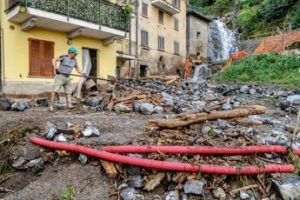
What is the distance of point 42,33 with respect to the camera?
49.7 ft

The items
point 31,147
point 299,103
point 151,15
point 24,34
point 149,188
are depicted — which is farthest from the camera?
point 151,15

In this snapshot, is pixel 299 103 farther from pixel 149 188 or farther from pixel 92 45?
pixel 92 45

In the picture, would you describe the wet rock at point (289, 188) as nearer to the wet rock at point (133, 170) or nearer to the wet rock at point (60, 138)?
the wet rock at point (133, 170)

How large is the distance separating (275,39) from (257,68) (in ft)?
16.5

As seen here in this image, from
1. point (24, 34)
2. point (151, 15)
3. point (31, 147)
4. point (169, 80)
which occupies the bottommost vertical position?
point (31, 147)

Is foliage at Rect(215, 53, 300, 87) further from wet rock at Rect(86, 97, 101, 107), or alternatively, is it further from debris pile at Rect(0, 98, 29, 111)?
debris pile at Rect(0, 98, 29, 111)

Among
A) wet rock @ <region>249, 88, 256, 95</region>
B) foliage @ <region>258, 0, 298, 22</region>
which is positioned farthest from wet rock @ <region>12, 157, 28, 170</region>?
foliage @ <region>258, 0, 298, 22</region>

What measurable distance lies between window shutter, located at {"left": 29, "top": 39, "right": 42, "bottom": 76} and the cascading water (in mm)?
25470

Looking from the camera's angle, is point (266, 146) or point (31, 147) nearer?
point (266, 146)

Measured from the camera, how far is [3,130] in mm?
6895

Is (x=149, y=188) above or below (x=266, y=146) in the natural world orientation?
below

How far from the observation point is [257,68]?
819 inches

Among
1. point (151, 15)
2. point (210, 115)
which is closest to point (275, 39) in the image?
point (151, 15)

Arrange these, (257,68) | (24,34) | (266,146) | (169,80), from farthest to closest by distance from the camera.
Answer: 1. (257,68)
2. (169,80)
3. (24,34)
4. (266,146)
